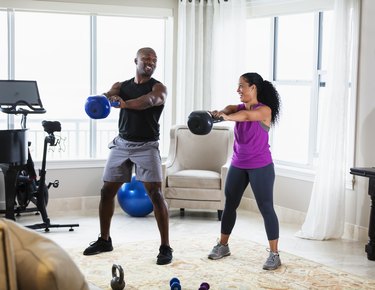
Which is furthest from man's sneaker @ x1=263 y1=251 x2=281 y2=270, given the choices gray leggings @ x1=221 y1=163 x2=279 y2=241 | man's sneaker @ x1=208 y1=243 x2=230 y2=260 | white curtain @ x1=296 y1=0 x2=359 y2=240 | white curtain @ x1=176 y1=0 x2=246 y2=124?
white curtain @ x1=176 y1=0 x2=246 y2=124

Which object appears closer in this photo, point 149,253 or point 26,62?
point 149,253

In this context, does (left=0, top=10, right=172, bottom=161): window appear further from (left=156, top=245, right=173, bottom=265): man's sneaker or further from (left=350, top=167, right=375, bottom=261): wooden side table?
(left=350, top=167, right=375, bottom=261): wooden side table

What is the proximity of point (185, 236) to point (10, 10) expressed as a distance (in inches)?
117

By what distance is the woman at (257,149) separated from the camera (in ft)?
14.8

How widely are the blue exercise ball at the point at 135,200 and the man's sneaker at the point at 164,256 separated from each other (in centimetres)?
161

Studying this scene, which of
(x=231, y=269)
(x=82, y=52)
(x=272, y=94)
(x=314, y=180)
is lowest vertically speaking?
(x=231, y=269)

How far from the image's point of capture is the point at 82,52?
22.8 ft

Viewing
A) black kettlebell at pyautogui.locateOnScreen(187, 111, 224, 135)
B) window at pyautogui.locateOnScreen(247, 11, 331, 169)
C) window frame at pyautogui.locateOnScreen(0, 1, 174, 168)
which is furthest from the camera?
window frame at pyautogui.locateOnScreen(0, 1, 174, 168)

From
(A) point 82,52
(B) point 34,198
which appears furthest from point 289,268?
(A) point 82,52

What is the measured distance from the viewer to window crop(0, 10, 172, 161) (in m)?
6.80

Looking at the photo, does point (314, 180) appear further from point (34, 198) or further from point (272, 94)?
point (34, 198)

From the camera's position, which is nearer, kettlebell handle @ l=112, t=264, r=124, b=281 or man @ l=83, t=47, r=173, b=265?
kettlebell handle @ l=112, t=264, r=124, b=281

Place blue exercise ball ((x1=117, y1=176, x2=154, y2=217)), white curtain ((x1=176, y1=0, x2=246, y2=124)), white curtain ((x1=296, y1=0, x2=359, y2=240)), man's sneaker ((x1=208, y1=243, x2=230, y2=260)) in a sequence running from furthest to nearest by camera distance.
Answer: white curtain ((x1=176, y1=0, x2=246, y2=124)) < blue exercise ball ((x1=117, y1=176, x2=154, y2=217)) < white curtain ((x1=296, y1=0, x2=359, y2=240)) < man's sneaker ((x1=208, y1=243, x2=230, y2=260))

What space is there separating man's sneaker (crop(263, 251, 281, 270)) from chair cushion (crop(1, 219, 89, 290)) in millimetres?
3154
